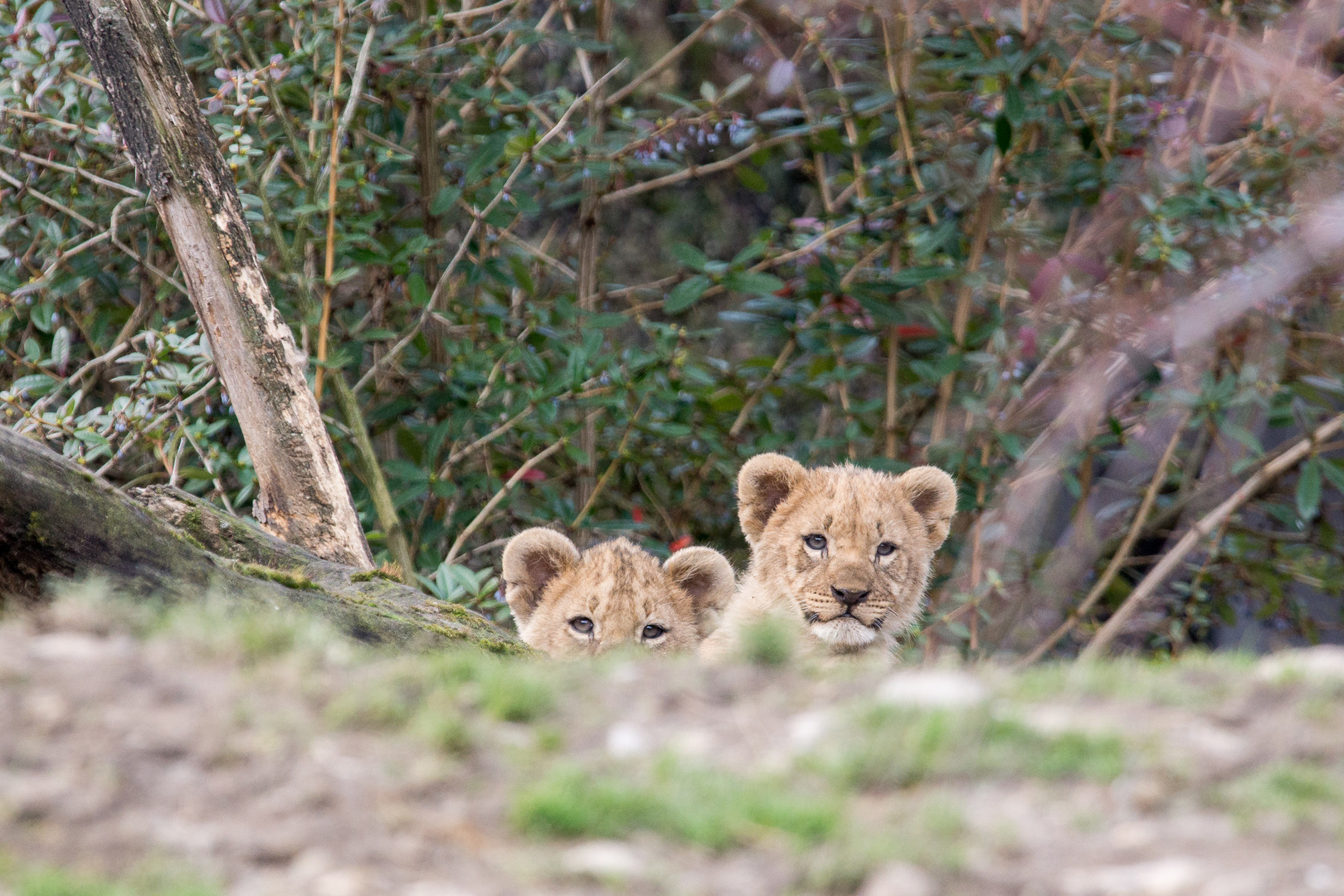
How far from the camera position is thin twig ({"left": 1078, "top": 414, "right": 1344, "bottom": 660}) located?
7812mm

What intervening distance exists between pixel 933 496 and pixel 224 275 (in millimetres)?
3350

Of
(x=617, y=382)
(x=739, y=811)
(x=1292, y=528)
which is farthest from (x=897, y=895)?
(x=1292, y=528)

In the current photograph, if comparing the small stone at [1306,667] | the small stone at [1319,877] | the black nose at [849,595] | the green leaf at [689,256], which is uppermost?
the green leaf at [689,256]

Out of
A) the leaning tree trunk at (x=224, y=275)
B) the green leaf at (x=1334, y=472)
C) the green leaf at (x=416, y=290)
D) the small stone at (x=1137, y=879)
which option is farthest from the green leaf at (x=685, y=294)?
the small stone at (x=1137, y=879)

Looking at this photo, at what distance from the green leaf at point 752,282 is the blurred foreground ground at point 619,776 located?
4160mm

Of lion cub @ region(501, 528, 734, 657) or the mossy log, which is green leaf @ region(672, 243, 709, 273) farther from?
the mossy log

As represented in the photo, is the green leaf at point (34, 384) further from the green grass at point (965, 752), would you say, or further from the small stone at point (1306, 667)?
the small stone at point (1306, 667)

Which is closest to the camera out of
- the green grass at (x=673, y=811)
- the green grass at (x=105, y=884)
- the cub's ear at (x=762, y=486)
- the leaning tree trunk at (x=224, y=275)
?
the green grass at (x=105, y=884)

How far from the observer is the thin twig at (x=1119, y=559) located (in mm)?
8055

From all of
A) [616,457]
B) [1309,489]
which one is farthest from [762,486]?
[1309,489]

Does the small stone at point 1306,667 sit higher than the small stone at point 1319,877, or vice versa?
the small stone at point 1319,877

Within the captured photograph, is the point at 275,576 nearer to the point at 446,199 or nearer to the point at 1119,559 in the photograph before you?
the point at 446,199

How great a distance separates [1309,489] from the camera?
7289 mm

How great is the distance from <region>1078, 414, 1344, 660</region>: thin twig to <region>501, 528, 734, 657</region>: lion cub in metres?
2.89
